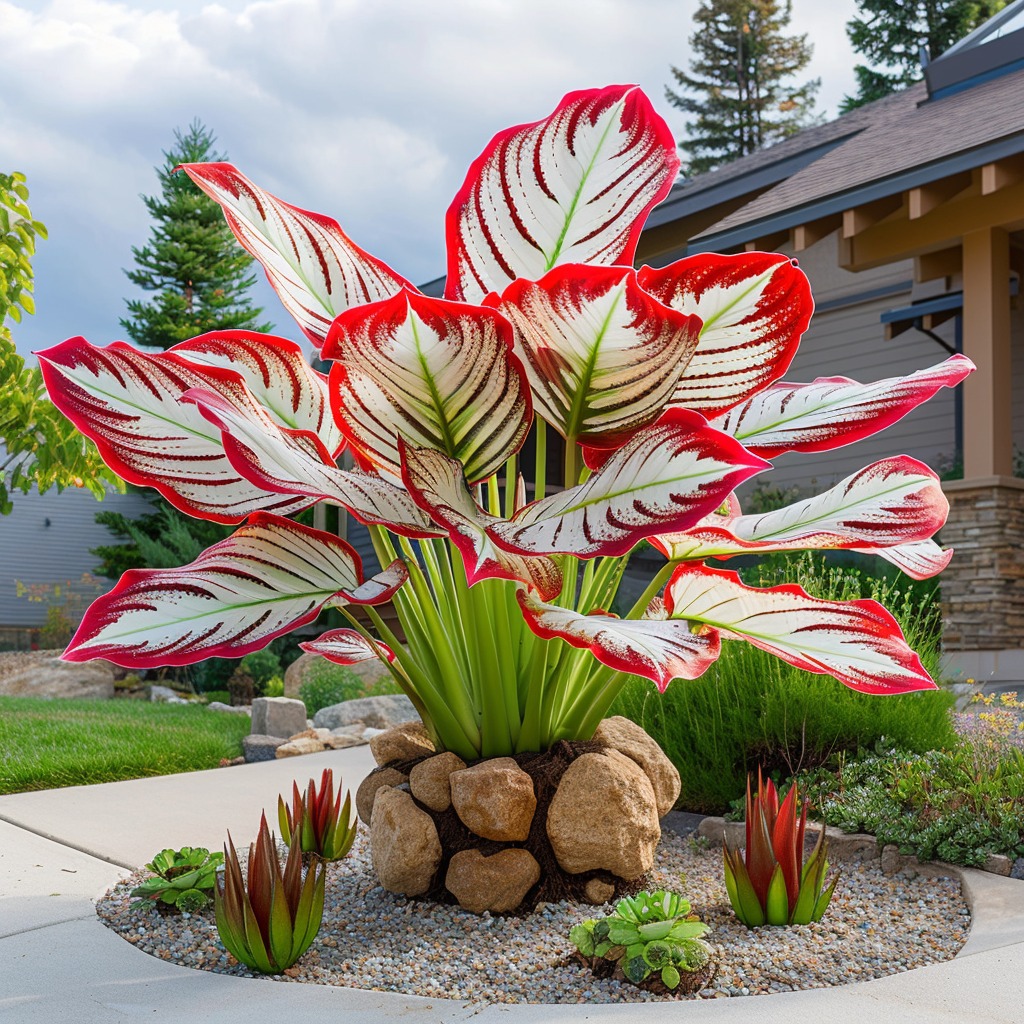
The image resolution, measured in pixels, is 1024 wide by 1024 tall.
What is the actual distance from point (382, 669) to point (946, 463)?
606 cm

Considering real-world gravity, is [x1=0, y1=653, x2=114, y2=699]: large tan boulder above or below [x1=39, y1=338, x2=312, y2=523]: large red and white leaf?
below

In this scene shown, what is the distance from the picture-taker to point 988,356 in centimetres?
733

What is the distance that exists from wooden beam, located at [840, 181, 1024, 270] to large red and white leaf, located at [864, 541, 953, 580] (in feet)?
18.9

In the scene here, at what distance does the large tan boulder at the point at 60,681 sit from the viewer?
35.8ft

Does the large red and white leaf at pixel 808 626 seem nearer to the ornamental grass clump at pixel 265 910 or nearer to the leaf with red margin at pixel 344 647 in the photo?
the leaf with red margin at pixel 344 647

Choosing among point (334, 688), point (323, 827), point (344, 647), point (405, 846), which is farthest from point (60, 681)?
point (405, 846)

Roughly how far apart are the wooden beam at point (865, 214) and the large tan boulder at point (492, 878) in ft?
21.2

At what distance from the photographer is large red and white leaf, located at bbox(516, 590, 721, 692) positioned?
70.5 inches

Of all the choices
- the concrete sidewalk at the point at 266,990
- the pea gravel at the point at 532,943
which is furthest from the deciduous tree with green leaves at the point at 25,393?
the pea gravel at the point at 532,943

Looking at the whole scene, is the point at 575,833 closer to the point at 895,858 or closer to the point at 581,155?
the point at 895,858

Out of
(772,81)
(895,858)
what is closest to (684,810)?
(895,858)

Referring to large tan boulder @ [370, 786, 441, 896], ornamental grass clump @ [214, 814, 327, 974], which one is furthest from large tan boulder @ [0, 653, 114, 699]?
ornamental grass clump @ [214, 814, 327, 974]

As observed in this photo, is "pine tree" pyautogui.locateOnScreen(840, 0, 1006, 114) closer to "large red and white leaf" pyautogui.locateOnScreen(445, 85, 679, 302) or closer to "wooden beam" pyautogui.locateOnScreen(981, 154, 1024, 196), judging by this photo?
"wooden beam" pyautogui.locateOnScreen(981, 154, 1024, 196)

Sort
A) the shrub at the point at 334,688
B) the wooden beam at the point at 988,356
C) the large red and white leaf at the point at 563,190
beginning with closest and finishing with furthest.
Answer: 1. the large red and white leaf at the point at 563,190
2. the wooden beam at the point at 988,356
3. the shrub at the point at 334,688
